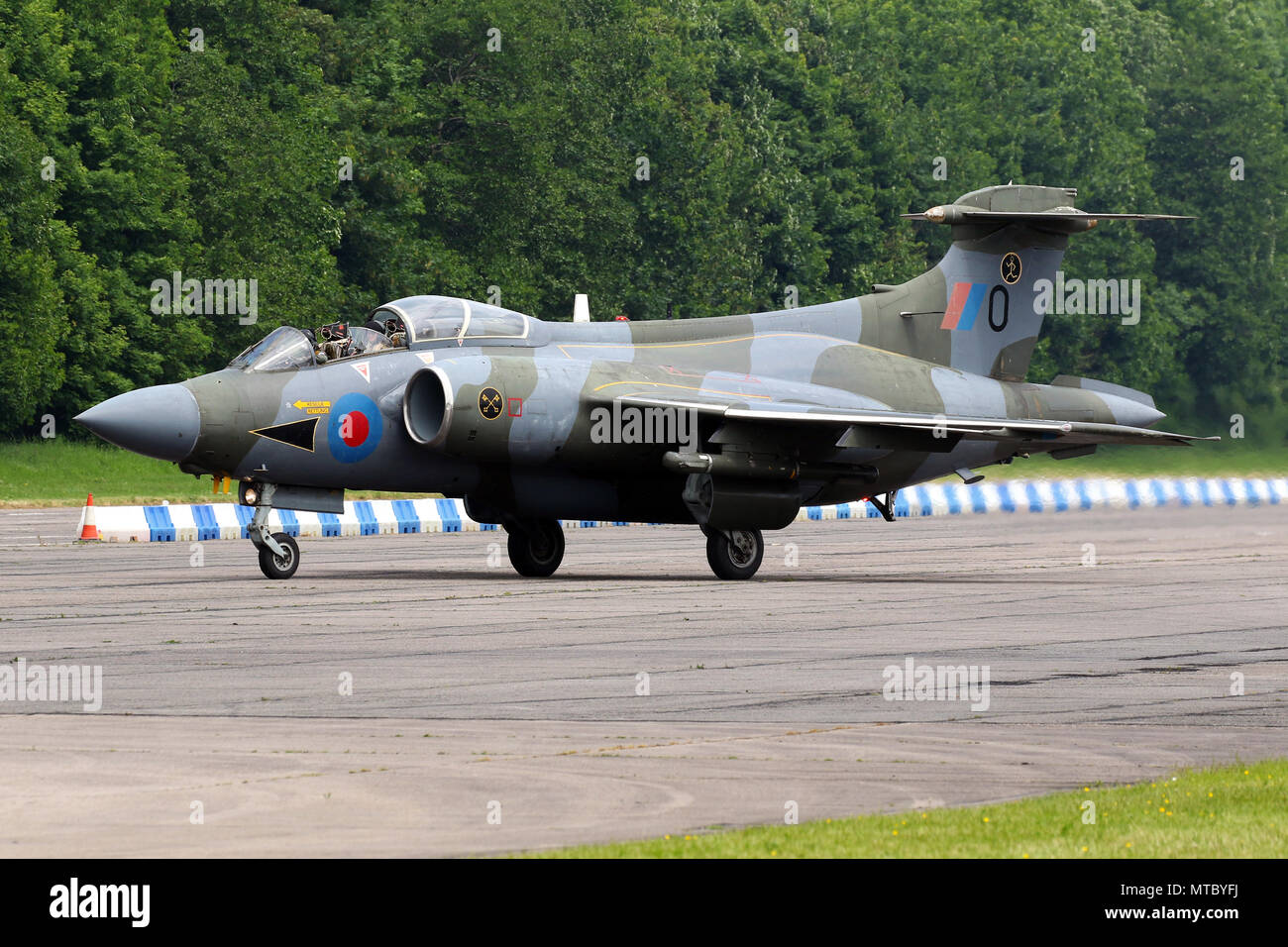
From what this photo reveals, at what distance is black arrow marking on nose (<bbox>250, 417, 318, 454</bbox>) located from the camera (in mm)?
22266

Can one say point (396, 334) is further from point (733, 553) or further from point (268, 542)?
point (733, 553)

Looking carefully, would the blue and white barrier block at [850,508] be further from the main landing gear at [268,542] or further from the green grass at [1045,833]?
the green grass at [1045,833]

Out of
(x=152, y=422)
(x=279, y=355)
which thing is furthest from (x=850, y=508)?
(x=152, y=422)

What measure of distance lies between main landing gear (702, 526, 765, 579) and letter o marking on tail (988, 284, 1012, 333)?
5.36 meters

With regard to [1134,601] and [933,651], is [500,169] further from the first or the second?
[933,651]

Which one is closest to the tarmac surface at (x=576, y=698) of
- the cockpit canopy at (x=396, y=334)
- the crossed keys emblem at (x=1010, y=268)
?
the cockpit canopy at (x=396, y=334)

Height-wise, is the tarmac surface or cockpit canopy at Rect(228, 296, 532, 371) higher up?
cockpit canopy at Rect(228, 296, 532, 371)

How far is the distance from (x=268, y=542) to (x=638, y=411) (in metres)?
4.56

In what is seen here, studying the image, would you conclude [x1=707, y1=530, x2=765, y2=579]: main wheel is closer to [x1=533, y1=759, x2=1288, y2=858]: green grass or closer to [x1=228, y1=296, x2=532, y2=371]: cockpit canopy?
[x1=228, y1=296, x2=532, y2=371]: cockpit canopy

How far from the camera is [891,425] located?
24188 millimetres

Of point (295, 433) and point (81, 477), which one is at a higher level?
point (81, 477)

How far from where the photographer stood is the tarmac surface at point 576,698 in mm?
9625

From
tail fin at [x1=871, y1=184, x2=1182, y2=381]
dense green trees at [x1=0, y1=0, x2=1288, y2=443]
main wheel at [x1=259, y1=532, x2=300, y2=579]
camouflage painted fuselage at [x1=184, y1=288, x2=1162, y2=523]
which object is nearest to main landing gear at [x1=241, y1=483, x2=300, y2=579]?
main wheel at [x1=259, y1=532, x2=300, y2=579]

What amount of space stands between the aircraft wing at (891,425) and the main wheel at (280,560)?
13.9ft
